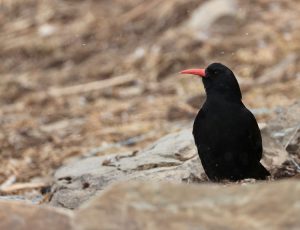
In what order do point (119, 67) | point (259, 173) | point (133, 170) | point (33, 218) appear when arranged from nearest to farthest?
point (33, 218), point (259, 173), point (133, 170), point (119, 67)

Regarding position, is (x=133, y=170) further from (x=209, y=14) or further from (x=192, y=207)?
(x=209, y=14)

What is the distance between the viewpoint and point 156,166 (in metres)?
7.23

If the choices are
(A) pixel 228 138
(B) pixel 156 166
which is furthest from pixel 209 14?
(A) pixel 228 138

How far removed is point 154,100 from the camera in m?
11.6

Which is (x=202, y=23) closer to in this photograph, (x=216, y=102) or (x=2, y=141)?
(x=2, y=141)

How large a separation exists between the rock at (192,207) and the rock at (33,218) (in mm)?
199

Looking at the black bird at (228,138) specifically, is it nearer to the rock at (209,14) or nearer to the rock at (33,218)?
the rock at (33,218)

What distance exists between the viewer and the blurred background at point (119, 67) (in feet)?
34.5

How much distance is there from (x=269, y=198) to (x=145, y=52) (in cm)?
924

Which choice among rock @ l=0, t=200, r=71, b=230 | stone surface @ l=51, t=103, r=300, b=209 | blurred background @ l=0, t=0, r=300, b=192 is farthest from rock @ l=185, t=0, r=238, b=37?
rock @ l=0, t=200, r=71, b=230

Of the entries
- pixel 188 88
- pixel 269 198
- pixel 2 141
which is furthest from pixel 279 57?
pixel 269 198

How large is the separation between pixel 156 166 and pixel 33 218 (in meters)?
3.24

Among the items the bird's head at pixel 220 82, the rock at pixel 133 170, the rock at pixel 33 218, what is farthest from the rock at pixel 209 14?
the rock at pixel 33 218

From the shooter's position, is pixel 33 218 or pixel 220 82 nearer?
pixel 33 218
